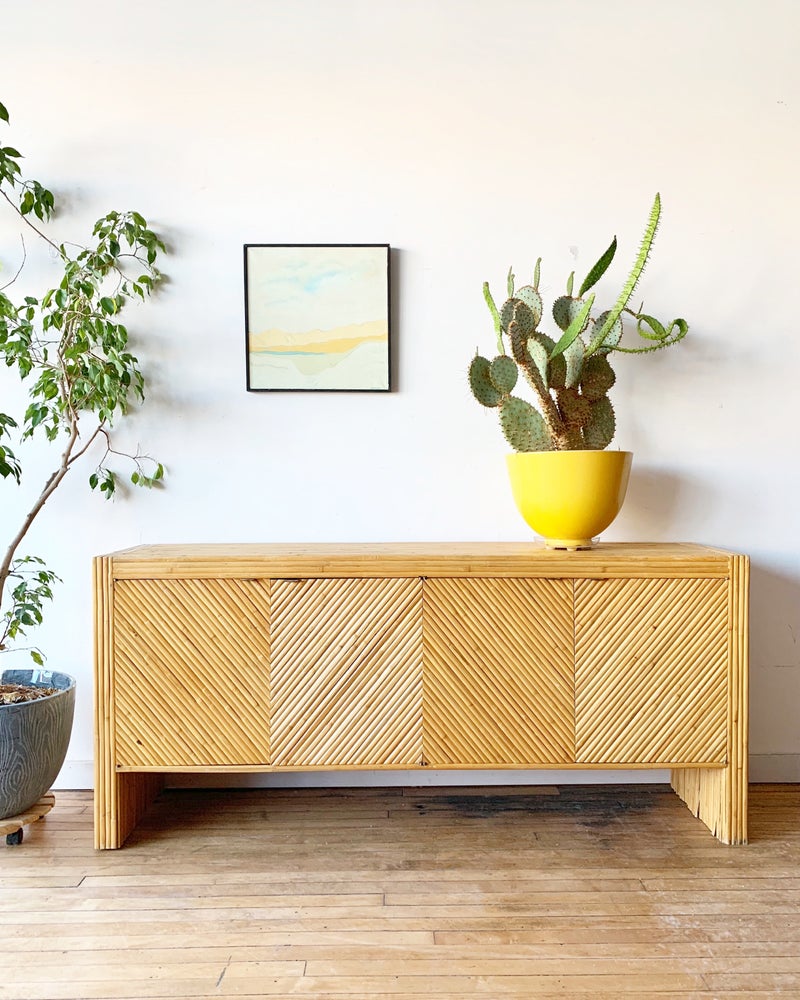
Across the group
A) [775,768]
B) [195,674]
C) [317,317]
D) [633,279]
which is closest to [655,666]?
[775,768]

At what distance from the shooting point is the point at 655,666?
1.82 meters

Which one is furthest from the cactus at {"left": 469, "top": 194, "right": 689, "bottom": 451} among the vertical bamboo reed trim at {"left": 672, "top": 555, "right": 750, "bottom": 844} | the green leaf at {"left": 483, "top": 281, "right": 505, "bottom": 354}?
the vertical bamboo reed trim at {"left": 672, "top": 555, "right": 750, "bottom": 844}

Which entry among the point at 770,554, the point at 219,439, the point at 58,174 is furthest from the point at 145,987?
the point at 58,174

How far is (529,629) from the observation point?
1812mm

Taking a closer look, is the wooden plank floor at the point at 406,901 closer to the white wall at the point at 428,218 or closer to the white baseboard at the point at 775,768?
the white baseboard at the point at 775,768

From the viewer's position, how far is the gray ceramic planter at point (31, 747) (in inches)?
70.7

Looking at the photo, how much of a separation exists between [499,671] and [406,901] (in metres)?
0.56

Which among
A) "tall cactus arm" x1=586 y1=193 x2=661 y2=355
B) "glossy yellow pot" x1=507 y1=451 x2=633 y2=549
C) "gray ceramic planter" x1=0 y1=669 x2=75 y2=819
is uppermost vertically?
"tall cactus arm" x1=586 y1=193 x2=661 y2=355

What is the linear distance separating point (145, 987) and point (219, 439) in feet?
4.64

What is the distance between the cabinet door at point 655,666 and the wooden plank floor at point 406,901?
0.25 metres

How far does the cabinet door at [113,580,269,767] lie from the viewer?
1.81 m

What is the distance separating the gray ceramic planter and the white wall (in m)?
0.31

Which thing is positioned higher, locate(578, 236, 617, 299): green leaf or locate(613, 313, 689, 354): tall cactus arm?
locate(578, 236, 617, 299): green leaf

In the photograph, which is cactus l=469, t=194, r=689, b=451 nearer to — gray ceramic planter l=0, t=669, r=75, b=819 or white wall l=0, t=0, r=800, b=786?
white wall l=0, t=0, r=800, b=786
